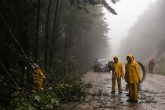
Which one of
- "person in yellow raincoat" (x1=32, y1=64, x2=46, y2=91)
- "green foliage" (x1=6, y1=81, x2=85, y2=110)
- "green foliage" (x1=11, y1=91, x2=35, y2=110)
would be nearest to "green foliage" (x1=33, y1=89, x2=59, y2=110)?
"green foliage" (x1=6, y1=81, x2=85, y2=110)

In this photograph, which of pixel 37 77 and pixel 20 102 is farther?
pixel 37 77

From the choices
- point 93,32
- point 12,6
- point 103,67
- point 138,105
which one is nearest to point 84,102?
point 138,105

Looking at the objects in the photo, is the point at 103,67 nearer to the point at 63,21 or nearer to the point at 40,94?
the point at 63,21

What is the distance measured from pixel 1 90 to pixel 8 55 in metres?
2.85

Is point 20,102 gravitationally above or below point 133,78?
below

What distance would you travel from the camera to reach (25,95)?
1249 centimetres

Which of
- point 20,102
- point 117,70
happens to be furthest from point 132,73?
point 20,102

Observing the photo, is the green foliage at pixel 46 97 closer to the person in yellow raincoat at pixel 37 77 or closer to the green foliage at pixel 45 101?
the green foliage at pixel 45 101

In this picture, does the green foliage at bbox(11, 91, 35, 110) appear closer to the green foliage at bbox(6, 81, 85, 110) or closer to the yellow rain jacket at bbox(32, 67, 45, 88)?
the green foliage at bbox(6, 81, 85, 110)

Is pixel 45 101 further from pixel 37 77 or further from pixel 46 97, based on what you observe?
pixel 37 77

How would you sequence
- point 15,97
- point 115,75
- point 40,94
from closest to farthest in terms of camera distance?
point 15,97 → point 40,94 → point 115,75

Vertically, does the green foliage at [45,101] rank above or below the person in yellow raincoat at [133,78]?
below

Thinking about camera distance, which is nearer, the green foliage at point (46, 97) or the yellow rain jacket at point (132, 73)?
the green foliage at point (46, 97)

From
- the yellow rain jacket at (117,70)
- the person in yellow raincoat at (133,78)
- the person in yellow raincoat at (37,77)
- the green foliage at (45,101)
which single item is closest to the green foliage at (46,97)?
the green foliage at (45,101)
